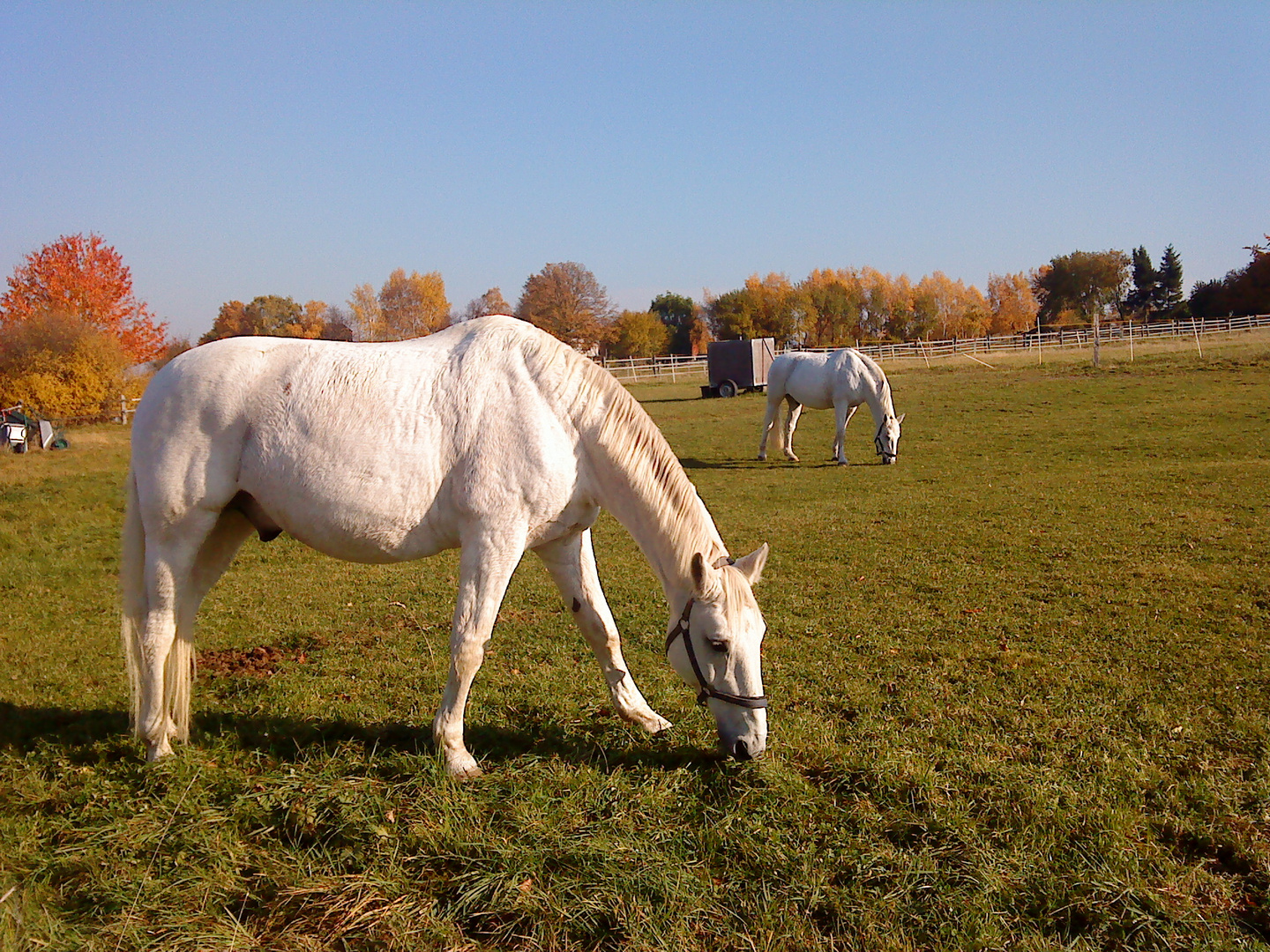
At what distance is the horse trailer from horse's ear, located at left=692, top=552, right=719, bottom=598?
26.8 m

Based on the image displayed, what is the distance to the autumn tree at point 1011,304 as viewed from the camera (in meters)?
69.2

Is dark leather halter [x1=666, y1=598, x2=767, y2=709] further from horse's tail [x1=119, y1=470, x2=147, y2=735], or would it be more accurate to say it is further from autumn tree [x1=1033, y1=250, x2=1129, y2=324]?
autumn tree [x1=1033, y1=250, x2=1129, y2=324]

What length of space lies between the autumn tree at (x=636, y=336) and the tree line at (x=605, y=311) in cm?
9

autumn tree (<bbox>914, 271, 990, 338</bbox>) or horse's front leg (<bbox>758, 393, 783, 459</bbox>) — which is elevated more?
autumn tree (<bbox>914, 271, 990, 338</bbox>)

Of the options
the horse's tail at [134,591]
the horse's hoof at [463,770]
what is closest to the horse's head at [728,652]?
the horse's hoof at [463,770]

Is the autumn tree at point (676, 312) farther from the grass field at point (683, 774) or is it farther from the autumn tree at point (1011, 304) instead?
the grass field at point (683, 774)

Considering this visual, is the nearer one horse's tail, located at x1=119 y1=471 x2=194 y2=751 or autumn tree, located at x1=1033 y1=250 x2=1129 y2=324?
horse's tail, located at x1=119 y1=471 x2=194 y2=751

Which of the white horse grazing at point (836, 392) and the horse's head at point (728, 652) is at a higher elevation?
the white horse grazing at point (836, 392)

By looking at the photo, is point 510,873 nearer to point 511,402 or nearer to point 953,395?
point 511,402

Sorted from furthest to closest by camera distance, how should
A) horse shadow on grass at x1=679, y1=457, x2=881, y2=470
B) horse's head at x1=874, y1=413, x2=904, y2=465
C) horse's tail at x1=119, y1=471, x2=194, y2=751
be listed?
horse shadow on grass at x1=679, y1=457, x2=881, y2=470 → horse's head at x1=874, y1=413, x2=904, y2=465 → horse's tail at x1=119, y1=471, x2=194, y2=751

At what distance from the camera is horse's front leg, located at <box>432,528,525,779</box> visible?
11.3ft

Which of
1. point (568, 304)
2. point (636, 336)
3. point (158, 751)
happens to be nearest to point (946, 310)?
point (636, 336)

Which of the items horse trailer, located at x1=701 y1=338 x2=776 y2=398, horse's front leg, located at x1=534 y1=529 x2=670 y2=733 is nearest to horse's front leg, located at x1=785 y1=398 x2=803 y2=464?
horse's front leg, located at x1=534 y1=529 x2=670 y2=733

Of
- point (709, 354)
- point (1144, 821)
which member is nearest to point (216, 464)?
point (1144, 821)
